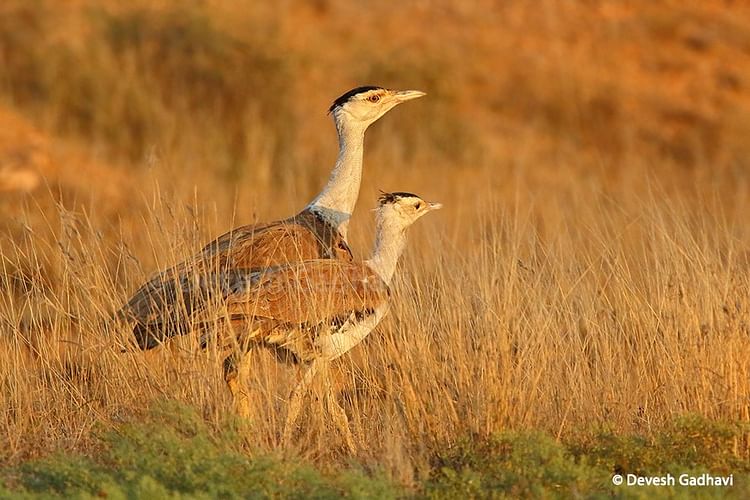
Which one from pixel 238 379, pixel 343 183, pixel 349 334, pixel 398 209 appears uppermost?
pixel 343 183

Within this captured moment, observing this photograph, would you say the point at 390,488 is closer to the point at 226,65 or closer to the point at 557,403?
the point at 557,403

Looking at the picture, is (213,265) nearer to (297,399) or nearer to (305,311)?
(305,311)

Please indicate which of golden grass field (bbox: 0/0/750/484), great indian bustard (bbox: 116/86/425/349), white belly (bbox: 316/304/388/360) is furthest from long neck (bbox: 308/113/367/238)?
white belly (bbox: 316/304/388/360)

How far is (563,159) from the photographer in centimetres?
1563

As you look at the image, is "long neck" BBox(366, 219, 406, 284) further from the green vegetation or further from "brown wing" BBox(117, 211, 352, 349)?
the green vegetation

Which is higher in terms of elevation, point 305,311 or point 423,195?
point 423,195

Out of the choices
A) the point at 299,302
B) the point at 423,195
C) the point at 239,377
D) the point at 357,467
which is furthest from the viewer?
the point at 423,195

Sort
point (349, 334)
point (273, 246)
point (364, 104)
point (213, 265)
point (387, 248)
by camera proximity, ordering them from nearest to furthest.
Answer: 1. point (349, 334)
2. point (213, 265)
3. point (387, 248)
4. point (273, 246)
5. point (364, 104)

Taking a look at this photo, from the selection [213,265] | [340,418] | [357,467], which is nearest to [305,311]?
[340,418]

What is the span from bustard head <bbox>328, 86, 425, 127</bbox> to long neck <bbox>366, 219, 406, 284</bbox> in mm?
1216

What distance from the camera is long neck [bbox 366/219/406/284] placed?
6340 mm

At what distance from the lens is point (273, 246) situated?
21.4ft

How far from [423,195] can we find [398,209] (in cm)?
650

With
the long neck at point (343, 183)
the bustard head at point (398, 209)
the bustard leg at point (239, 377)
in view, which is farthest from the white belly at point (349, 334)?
the long neck at point (343, 183)
